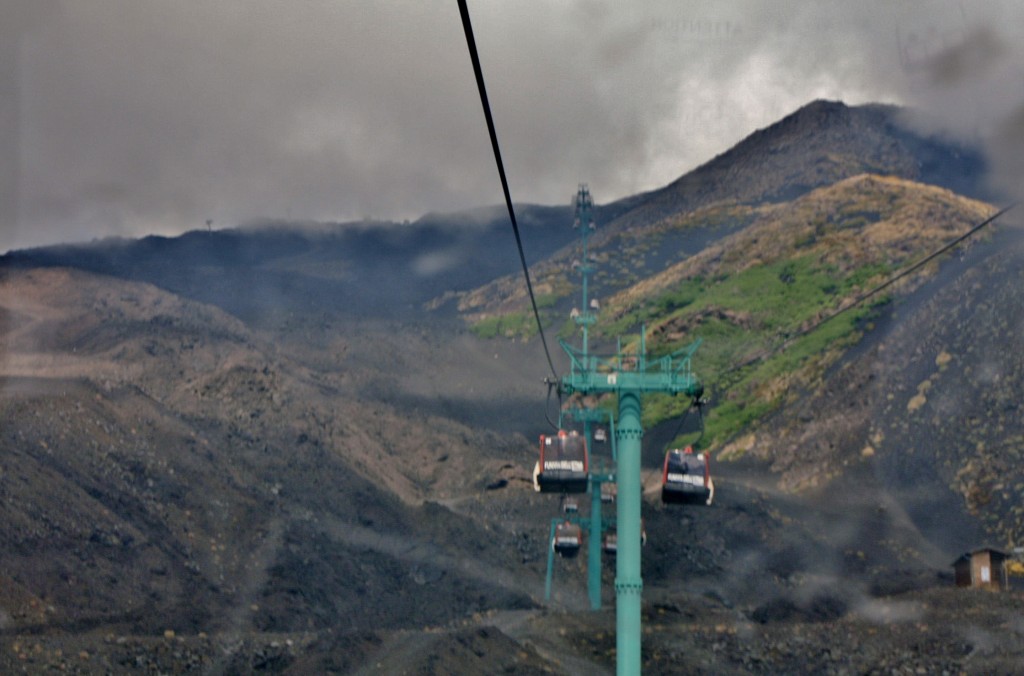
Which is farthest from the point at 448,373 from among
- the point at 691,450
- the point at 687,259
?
the point at 691,450

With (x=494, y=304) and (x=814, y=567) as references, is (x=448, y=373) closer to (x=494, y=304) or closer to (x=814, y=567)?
(x=494, y=304)

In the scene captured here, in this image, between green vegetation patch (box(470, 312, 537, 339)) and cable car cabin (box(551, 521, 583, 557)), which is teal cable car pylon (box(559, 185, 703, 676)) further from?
green vegetation patch (box(470, 312, 537, 339))

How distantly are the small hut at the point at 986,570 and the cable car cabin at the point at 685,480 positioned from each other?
28268 mm

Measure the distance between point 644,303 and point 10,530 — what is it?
103590 millimetres

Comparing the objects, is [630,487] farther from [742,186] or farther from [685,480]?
[742,186]

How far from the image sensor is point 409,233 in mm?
190500

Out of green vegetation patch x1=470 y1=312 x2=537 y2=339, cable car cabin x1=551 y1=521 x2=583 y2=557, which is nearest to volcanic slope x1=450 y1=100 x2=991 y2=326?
green vegetation patch x1=470 y1=312 x2=537 y2=339

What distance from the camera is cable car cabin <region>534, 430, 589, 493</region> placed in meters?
30.5

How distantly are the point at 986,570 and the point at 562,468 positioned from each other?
30424mm

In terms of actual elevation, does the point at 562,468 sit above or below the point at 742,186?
below

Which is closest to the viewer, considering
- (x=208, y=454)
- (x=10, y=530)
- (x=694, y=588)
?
(x=10, y=530)

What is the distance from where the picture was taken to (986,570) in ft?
174

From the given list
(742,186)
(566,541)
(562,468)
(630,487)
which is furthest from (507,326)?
(630,487)

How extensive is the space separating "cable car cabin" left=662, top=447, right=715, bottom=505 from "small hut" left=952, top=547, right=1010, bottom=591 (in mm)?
28268
